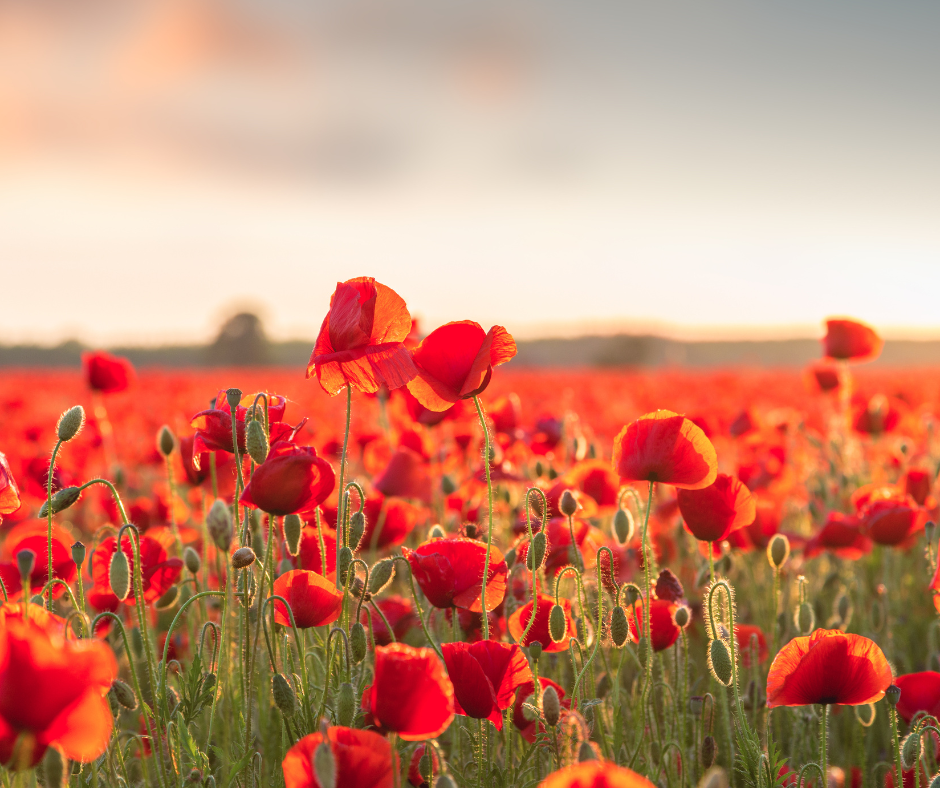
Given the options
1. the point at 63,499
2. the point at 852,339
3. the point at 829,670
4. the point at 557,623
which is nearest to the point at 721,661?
the point at 829,670

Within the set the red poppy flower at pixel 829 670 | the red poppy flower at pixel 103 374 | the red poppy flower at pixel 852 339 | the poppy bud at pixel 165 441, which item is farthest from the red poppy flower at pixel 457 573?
the red poppy flower at pixel 852 339

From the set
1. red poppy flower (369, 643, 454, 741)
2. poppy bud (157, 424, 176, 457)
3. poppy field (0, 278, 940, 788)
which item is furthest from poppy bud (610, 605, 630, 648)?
poppy bud (157, 424, 176, 457)

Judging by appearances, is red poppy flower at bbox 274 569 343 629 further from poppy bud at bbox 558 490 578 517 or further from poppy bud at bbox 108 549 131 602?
poppy bud at bbox 558 490 578 517

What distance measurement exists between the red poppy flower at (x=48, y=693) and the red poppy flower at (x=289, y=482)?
0.46 metres

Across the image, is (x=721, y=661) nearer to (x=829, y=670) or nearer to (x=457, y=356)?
(x=829, y=670)

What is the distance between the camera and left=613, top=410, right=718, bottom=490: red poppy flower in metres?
1.42

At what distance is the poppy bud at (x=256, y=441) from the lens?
127 centimetres

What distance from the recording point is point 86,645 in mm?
782

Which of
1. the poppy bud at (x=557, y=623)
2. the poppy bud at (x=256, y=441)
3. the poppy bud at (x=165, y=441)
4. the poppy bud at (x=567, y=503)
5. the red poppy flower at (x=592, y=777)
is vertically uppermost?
the poppy bud at (x=256, y=441)

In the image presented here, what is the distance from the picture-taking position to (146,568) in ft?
5.78

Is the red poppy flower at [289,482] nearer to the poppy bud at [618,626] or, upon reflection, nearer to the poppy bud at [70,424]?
the poppy bud at [70,424]

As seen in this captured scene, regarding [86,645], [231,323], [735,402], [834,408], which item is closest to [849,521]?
[86,645]

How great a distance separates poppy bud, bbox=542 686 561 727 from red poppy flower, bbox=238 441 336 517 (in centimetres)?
46

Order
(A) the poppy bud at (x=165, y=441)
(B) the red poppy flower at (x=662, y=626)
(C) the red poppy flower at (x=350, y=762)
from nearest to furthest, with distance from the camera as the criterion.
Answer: (C) the red poppy flower at (x=350, y=762) < (B) the red poppy flower at (x=662, y=626) < (A) the poppy bud at (x=165, y=441)
